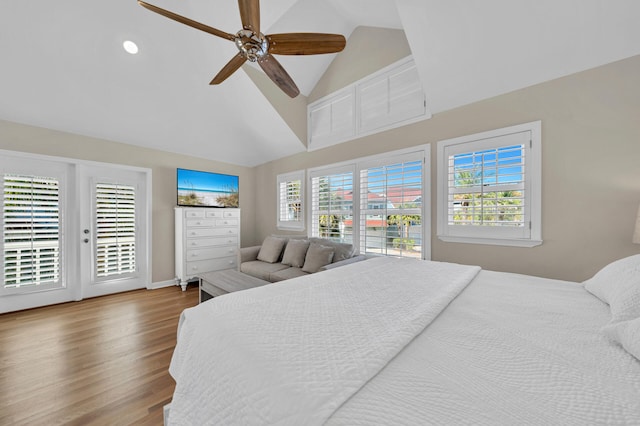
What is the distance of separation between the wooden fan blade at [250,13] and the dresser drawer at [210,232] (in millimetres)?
3252

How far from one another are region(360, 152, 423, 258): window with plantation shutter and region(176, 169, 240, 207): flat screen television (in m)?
2.69

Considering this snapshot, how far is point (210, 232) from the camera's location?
13.9ft

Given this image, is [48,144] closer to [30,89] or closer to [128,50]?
[30,89]

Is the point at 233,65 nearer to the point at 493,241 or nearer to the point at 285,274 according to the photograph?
the point at 285,274

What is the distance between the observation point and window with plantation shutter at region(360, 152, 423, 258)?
2.92 metres

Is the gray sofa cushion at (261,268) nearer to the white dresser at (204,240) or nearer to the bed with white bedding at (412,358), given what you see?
the white dresser at (204,240)

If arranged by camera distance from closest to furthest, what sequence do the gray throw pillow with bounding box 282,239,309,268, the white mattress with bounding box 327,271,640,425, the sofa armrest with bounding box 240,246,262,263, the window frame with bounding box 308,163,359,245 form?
1. the white mattress with bounding box 327,271,640,425
2. the gray throw pillow with bounding box 282,239,309,268
3. the window frame with bounding box 308,163,359,245
4. the sofa armrest with bounding box 240,246,262,263

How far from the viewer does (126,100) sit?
10.9 feet

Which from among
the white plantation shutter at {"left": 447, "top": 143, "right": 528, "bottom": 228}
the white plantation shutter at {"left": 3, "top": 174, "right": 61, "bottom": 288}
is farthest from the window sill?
the white plantation shutter at {"left": 3, "top": 174, "right": 61, "bottom": 288}

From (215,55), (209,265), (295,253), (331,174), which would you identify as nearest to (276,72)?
(215,55)

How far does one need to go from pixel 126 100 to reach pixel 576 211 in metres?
5.13

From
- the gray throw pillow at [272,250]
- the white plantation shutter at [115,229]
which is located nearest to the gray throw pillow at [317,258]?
the gray throw pillow at [272,250]

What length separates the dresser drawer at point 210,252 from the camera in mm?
4027

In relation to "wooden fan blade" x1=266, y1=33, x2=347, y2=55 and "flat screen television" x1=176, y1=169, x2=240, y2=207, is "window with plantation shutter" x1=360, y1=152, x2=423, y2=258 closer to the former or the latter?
"wooden fan blade" x1=266, y1=33, x2=347, y2=55
